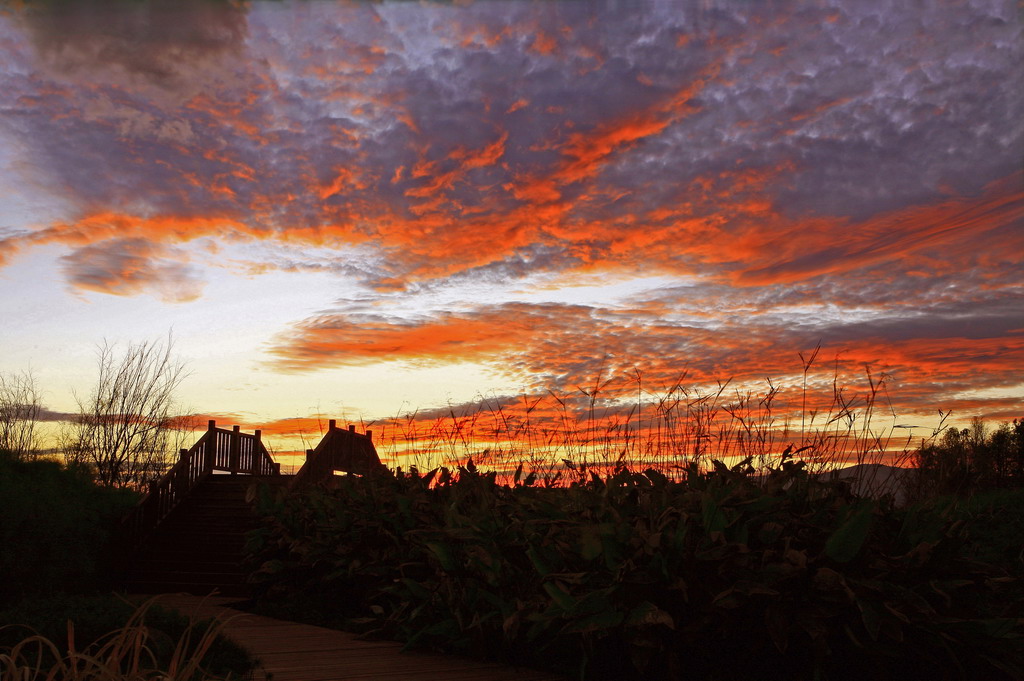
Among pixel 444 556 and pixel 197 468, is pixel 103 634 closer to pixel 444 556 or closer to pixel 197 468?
pixel 444 556

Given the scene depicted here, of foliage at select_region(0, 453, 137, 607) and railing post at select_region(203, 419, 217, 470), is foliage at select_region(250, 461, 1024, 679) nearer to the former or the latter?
foliage at select_region(0, 453, 137, 607)

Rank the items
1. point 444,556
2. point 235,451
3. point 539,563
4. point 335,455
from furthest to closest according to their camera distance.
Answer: point 235,451
point 335,455
point 444,556
point 539,563

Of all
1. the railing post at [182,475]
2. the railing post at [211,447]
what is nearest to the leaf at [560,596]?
the railing post at [182,475]

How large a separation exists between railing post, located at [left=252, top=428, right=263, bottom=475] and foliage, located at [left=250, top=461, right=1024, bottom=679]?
13.2m

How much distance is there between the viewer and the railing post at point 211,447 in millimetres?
14047

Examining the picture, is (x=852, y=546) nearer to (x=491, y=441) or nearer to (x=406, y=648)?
(x=406, y=648)

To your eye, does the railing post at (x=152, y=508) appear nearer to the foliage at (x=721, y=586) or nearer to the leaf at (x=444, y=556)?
the foliage at (x=721, y=586)

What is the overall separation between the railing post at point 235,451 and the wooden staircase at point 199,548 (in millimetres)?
1894

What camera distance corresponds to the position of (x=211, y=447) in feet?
46.9

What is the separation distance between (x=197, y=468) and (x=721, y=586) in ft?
40.7

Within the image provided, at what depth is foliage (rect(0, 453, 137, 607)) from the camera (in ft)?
26.5

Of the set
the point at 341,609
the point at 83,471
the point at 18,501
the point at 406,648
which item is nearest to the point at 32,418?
the point at 83,471

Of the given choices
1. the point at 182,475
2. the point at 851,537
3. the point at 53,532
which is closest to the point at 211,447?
the point at 182,475

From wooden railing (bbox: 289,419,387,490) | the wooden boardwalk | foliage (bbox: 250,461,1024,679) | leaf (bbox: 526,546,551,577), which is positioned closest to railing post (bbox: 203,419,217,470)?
wooden railing (bbox: 289,419,387,490)
